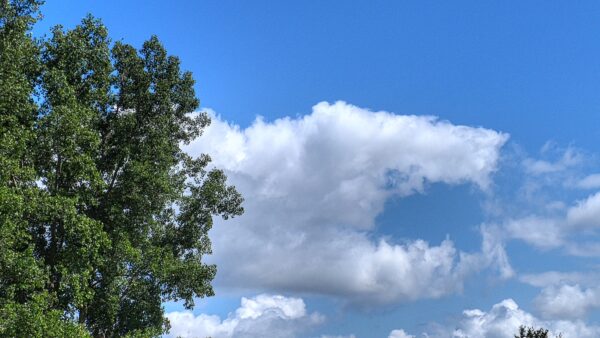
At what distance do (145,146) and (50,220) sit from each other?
22.9 ft

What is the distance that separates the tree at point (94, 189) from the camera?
3106 cm

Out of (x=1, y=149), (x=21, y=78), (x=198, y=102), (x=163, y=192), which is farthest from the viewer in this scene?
(x=198, y=102)

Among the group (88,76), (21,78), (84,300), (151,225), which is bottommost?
(84,300)

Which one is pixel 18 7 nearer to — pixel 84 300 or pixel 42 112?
pixel 42 112

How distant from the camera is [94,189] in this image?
115ft

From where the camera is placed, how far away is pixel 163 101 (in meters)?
39.2

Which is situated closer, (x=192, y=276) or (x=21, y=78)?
(x=21, y=78)

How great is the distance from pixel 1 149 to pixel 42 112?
394 cm

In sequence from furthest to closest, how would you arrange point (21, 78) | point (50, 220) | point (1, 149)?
point (50, 220), point (21, 78), point (1, 149)

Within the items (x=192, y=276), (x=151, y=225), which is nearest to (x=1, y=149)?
(x=151, y=225)

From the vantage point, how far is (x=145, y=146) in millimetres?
38562

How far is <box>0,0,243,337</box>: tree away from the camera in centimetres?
3106

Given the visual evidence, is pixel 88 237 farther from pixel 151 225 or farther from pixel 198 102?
pixel 198 102

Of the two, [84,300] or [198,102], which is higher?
[198,102]
